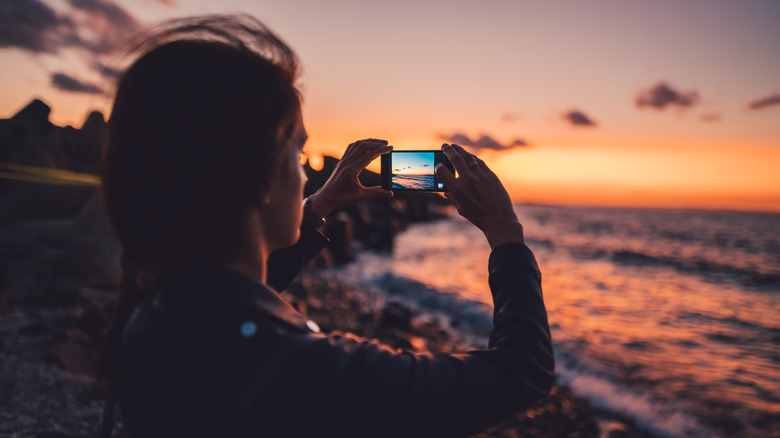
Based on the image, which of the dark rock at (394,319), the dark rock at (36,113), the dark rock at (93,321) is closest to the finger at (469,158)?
the dark rock at (93,321)

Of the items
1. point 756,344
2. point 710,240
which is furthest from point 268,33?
point 710,240

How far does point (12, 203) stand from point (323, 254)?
1133 centimetres

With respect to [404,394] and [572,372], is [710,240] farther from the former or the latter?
[404,394]

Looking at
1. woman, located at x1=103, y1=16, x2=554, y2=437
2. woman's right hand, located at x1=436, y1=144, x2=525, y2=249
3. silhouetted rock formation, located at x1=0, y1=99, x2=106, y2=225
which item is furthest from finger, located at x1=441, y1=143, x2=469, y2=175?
silhouetted rock formation, located at x1=0, y1=99, x2=106, y2=225

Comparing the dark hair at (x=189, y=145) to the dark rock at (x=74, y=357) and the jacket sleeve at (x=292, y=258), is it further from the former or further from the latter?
the dark rock at (x=74, y=357)

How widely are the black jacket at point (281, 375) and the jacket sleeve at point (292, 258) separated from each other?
0.57m

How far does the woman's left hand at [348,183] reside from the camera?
5.41ft

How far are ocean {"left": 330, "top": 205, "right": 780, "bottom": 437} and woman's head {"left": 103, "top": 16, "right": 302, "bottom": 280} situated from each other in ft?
20.2

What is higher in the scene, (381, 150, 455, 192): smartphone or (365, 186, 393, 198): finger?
(381, 150, 455, 192): smartphone

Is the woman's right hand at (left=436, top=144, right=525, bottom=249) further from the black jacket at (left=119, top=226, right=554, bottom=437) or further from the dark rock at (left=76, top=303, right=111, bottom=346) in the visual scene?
the dark rock at (left=76, top=303, right=111, bottom=346)

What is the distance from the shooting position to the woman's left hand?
65.0 inches

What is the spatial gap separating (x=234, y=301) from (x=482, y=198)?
72 cm

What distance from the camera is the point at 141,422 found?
35.9 inches

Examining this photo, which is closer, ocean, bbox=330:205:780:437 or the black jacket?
the black jacket
